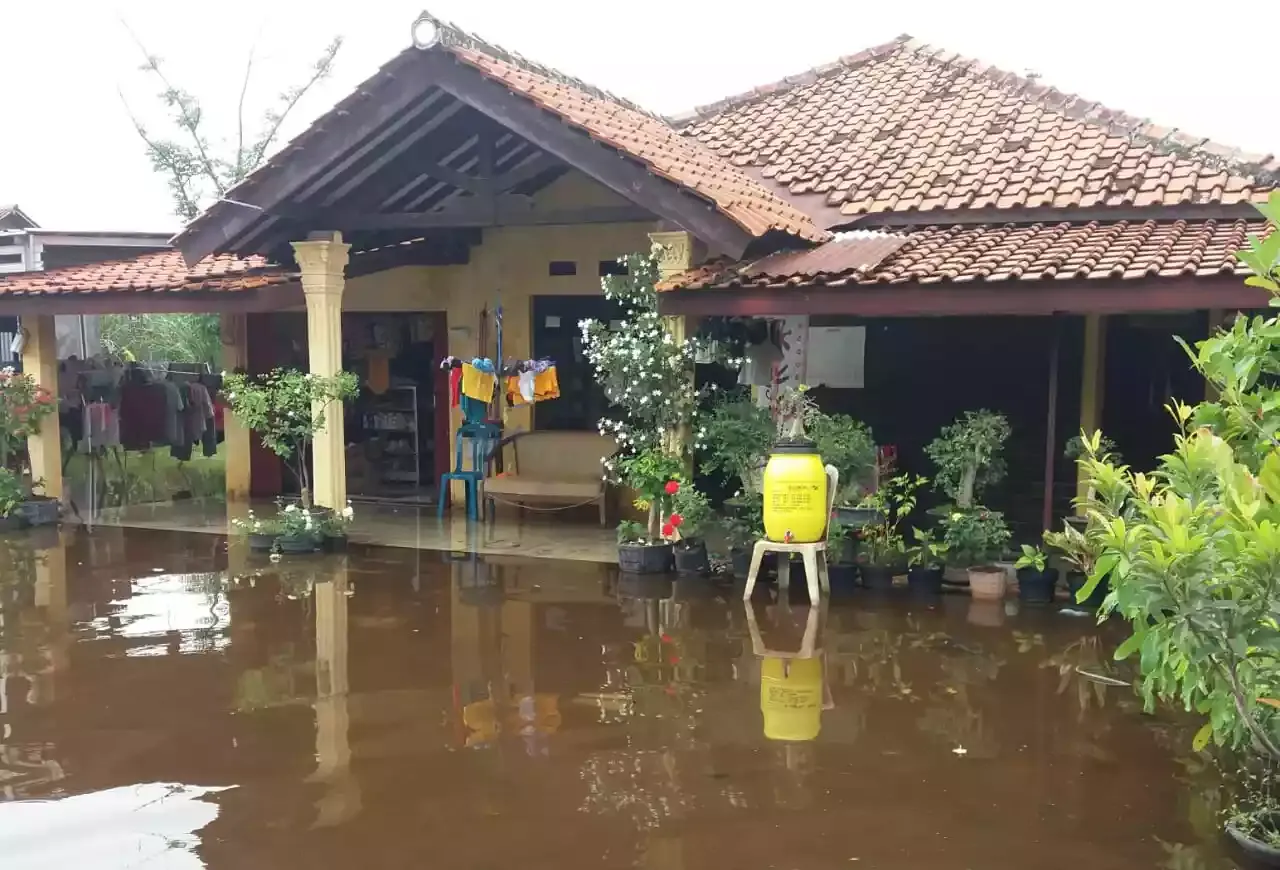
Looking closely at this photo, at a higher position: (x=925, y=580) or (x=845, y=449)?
(x=845, y=449)

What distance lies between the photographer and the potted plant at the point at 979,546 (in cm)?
788

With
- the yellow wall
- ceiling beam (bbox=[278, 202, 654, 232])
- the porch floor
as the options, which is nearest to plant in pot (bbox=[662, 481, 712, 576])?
the porch floor

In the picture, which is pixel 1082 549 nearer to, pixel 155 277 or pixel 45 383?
pixel 155 277

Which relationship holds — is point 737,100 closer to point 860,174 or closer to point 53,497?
point 860,174

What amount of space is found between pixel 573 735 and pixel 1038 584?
394cm

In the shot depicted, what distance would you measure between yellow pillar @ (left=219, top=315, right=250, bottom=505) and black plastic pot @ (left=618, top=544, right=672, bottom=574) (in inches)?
225

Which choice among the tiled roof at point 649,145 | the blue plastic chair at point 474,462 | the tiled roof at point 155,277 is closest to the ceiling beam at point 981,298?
the tiled roof at point 649,145

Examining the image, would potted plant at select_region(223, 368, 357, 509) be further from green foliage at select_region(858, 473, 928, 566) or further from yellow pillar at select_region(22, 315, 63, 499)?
green foliage at select_region(858, 473, 928, 566)

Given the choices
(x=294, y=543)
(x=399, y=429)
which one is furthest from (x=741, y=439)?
(x=399, y=429)

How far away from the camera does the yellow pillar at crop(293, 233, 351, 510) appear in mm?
9812

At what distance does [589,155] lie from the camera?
8422mm

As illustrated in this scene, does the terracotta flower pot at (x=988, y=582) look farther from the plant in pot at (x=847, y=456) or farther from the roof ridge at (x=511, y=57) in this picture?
the roof ridge at (x=511, y=57)

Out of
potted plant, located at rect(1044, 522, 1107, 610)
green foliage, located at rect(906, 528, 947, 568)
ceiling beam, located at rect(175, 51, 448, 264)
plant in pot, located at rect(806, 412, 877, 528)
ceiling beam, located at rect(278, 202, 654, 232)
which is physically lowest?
green foliage, located at rect(906, 528, 947, 568)

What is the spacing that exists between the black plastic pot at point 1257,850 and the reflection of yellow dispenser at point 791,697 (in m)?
1.82
